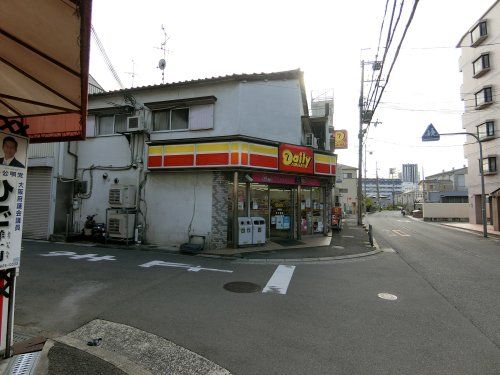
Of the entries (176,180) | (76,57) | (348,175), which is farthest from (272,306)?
(348,175)

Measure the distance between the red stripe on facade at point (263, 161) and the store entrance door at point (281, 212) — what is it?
180 centimetres

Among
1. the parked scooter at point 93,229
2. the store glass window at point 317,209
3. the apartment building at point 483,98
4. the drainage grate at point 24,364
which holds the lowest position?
the drainage grate at point 24,364

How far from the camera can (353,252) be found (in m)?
12.0

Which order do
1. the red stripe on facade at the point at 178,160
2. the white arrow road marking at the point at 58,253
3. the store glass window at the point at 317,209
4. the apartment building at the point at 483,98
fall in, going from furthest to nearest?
the apartment building at the point at 483,98 → the store glass window at the point at 317,209 → the red stripe on facade at the point at 178,160 → the white arrow road marking at the point at 58,253

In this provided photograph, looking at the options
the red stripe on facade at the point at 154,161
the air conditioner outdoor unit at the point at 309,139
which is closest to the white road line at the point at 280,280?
Answer: the red stripe on facade at the point at 154,161

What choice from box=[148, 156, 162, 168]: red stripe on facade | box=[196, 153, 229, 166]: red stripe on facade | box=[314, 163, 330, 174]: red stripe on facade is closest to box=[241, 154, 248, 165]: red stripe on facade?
box=[196, 153, 229, 166]: red stripe on facade

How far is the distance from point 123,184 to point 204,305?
1032 centimetres

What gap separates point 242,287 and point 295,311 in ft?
6.19

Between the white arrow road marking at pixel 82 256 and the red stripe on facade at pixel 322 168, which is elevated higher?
the red stripe on facade at pixel 322 168

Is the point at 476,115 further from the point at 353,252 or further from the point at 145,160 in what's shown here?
the point at 145,160

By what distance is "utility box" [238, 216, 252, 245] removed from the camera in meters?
12.5

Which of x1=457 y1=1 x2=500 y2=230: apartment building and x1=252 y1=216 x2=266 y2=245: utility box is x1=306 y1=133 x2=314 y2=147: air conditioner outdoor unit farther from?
x1=457 y1=1 x2=500 y2=230: apartment building

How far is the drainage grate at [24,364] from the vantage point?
3414mm

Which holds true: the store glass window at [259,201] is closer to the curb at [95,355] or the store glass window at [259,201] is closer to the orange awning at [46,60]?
the orange awning at [46,60]
